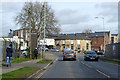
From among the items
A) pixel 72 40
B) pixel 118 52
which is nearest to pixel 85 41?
pixel 72 40

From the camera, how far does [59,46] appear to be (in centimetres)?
9394

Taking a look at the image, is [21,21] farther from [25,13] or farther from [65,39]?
[65,39]

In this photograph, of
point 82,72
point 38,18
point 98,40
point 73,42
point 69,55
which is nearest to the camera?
point 82,72

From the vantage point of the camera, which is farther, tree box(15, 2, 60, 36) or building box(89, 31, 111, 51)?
building box(89, 31, 111, 51)

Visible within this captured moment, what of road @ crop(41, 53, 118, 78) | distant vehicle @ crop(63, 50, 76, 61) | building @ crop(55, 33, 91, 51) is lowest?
road @ crop(41, 53, 118, 78)

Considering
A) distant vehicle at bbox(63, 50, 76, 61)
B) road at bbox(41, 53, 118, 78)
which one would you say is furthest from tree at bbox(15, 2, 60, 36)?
road at bbox(41, 53, 118, 78)

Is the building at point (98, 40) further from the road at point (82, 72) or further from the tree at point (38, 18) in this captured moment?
the road at point (82, 72)

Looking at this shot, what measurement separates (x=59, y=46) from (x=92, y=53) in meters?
61.1

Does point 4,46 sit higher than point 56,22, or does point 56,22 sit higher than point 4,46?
point 56,22

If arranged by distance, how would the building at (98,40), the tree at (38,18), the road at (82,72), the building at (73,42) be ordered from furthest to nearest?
the building at (98,40) → the building at (73,42) → the tree at (38,18) → the road at (82,72)

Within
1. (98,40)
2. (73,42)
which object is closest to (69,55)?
(73,42)

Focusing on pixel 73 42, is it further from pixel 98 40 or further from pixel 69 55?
pixel 69 55

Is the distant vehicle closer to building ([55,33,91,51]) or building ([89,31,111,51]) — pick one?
building ([55,33,91,51])

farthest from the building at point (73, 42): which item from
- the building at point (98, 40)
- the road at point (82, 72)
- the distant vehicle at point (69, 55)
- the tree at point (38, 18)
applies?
the road at point (82, 72)
